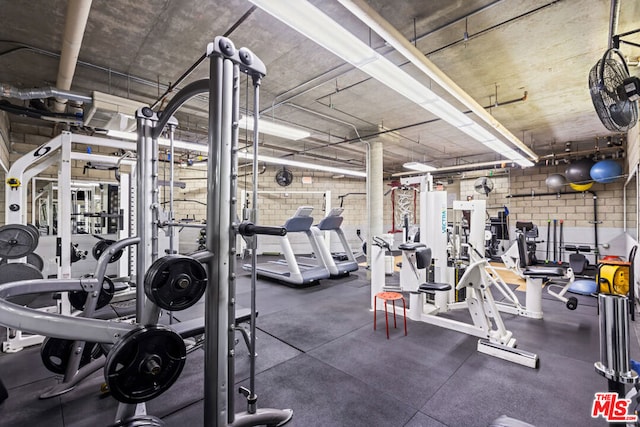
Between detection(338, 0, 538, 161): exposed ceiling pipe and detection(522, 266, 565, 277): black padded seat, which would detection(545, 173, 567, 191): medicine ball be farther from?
detection(338, 0, 538, 161): exposed ceiling pipe

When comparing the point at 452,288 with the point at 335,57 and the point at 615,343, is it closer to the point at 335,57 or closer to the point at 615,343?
the point at 615,343

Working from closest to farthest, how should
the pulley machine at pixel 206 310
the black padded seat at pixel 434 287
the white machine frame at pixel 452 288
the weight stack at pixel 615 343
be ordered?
the weight stack at pixel 615 343, the pulley machine at pixel 206 310, the white machine frame at pixel 452 288, the black padded seat at pixel 434 287

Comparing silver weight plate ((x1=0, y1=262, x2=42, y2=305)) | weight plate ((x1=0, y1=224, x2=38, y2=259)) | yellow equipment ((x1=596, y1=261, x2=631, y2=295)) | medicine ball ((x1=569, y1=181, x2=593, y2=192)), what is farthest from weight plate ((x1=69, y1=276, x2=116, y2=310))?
medicine ball ((x1=569, y1=181, x2=593, y2=192))

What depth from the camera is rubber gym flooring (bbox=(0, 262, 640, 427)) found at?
2004mm

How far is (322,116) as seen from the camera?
5.57m

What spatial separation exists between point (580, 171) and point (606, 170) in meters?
0.55

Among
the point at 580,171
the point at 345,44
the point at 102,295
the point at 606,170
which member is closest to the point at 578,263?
the point at 606,170

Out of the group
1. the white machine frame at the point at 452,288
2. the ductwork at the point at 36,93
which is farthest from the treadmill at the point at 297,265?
the ductwork at the point at 36,93

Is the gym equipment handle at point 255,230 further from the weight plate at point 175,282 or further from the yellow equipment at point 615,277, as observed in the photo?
the yellow equipment at point 615,277

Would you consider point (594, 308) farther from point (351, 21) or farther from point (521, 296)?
point (351, 21)

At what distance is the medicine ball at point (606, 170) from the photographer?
244 inches

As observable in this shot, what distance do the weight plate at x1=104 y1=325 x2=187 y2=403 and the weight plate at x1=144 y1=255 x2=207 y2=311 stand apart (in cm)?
15

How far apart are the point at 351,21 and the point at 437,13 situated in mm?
789

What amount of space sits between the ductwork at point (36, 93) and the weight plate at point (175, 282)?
339 centimetres
